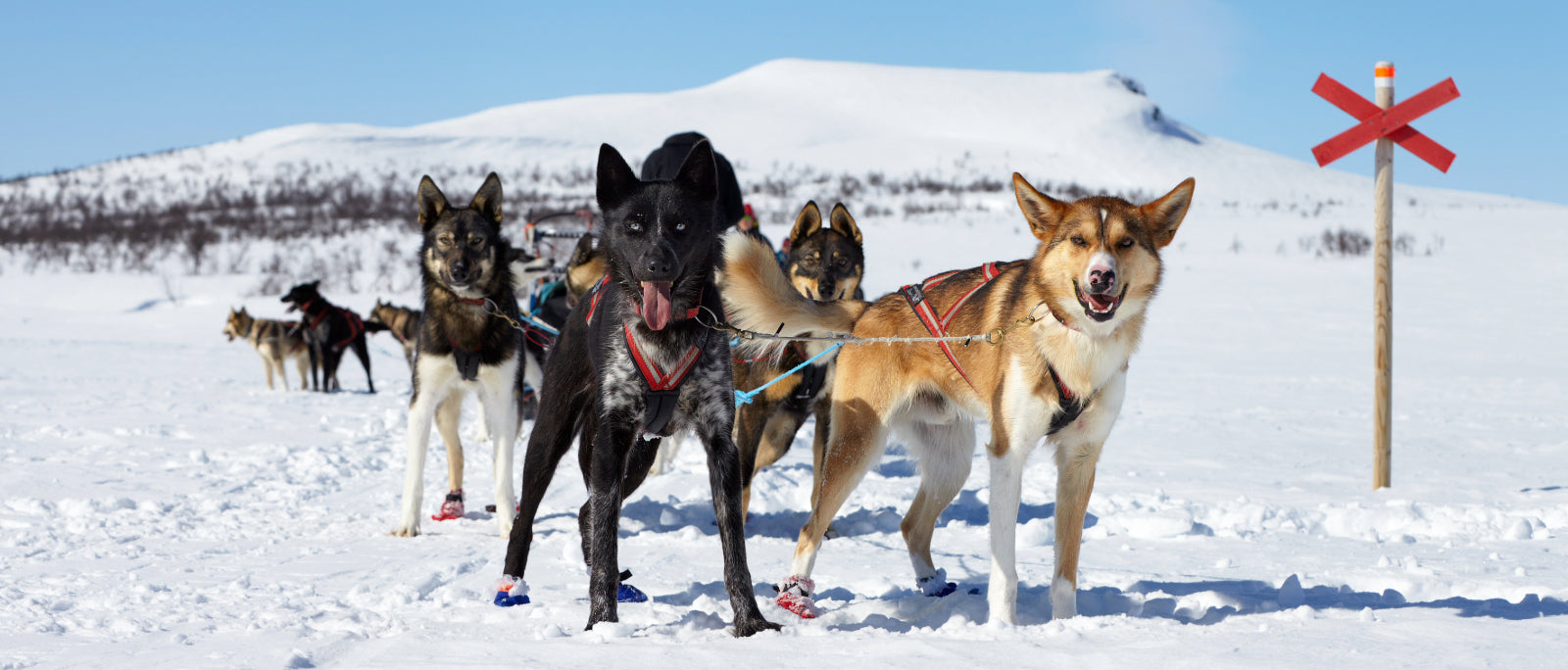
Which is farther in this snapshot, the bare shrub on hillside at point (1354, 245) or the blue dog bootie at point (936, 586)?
the bare shrub on hillside at point (1354, 245)

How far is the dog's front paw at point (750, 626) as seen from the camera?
2.86 metres

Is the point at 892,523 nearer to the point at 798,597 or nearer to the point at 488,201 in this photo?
the point at 798,597

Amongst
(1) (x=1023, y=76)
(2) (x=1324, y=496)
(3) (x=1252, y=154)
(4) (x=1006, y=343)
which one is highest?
(1) (x=1023, y=76)

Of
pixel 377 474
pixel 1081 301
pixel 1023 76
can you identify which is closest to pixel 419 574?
pixel 1081 301

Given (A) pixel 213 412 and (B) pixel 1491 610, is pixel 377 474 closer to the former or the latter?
(A) pixel 213 412

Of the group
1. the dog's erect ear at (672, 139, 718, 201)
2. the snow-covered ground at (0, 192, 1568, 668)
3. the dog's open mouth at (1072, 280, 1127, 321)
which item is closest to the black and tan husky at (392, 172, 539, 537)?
the snow-covered ground at (0, 192, 1568, 668)

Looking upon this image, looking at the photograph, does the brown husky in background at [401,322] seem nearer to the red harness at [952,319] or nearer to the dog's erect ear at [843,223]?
the dog's erect ear at [843,223]

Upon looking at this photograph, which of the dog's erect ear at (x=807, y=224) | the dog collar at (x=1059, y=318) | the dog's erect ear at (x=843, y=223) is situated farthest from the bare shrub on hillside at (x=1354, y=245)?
the dog collar at (x=1059, y=318)

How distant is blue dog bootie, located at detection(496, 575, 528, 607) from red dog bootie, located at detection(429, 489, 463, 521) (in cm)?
177

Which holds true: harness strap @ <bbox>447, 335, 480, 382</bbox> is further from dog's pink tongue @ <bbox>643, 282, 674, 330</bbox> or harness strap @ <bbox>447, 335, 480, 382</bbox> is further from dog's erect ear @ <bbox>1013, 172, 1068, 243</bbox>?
dog's erect ear @ <bbox>1013, 172, 1068, 243</bbox>

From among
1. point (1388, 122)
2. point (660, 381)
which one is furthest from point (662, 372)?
point (1388, 122)

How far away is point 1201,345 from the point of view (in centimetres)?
1423

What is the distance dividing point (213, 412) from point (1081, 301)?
837cm

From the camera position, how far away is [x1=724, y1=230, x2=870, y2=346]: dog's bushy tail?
138 inches
